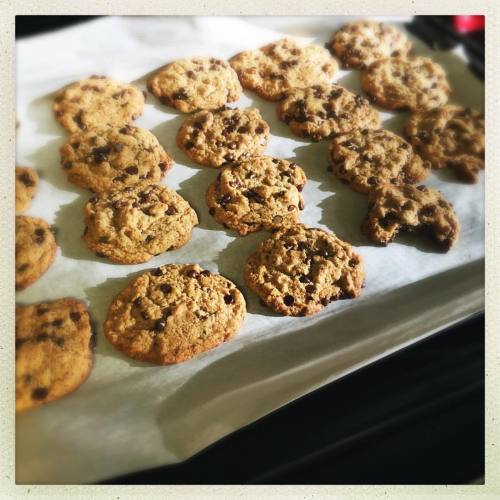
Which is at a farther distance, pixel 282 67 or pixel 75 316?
pixel 282 67

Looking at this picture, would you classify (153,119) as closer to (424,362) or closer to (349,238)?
(349,238)

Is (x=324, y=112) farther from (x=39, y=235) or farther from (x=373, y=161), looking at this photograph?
(x=39, y=235)

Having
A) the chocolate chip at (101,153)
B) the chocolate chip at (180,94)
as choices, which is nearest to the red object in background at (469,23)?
the chocolate chip at (180,94)

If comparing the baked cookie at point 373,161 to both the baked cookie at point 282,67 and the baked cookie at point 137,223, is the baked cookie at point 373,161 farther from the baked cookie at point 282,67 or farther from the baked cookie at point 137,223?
the baked cookie at point 137,223

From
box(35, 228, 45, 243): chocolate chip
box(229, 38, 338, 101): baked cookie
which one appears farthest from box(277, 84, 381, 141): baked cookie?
box(35, 228, 45, 243): chocolate chip

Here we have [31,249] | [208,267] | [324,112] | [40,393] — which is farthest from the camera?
[324,112]

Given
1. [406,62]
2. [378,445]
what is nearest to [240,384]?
[378,445]

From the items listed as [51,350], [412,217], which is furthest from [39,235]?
[412,217]
